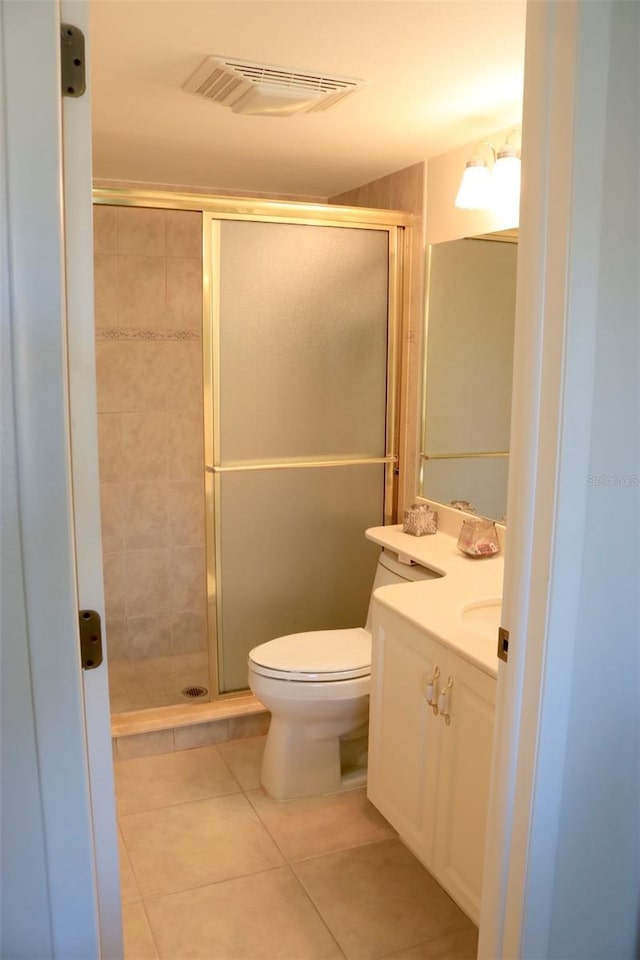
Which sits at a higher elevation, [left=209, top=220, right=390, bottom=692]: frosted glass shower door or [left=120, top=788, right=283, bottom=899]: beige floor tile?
[left=209, top=220, right=390, bottom=692]: frosted glass shower door

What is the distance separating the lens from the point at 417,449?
10.5ft

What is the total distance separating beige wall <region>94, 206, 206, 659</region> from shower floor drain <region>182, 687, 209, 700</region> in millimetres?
453

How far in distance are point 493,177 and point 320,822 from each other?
2142mm

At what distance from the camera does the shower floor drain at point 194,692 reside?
3.32m

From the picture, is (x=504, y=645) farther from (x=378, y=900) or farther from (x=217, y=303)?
(x=217, y=303)

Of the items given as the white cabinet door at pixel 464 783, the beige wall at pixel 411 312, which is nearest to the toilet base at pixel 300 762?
the white cabinet door at pixel 464 783

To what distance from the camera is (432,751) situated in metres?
2.04

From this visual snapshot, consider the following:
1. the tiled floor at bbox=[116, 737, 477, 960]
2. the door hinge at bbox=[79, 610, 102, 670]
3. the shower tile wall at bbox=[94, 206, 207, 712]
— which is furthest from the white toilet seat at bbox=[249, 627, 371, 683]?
the door hinge at bbox=[79, 610, 102, 670]

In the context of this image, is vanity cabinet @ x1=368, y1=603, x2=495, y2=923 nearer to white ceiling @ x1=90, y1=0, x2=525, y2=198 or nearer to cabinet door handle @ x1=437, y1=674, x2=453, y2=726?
cabinet door handle @ x1=437, y1=674, x2=453, y2=726

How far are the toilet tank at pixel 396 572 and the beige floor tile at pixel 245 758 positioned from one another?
64 centimetres

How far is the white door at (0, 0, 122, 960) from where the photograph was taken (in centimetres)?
95

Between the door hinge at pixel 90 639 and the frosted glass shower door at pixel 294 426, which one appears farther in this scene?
the frosted glass shower door at pixel 294 426

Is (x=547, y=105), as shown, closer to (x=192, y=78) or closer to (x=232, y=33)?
(x=232, y=33)

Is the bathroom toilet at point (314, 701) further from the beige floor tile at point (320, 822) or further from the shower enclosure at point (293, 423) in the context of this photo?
the shower enclosure at point (293, 423)
